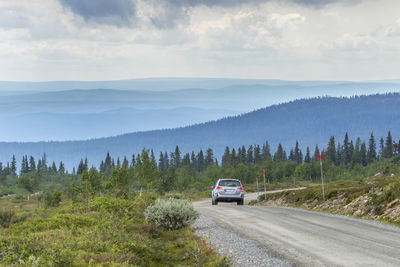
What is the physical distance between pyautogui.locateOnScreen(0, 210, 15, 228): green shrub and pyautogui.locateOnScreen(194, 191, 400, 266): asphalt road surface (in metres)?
8.91

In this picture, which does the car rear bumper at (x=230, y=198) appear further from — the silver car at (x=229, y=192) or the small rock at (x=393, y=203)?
the small rock at (x=393, y=203)

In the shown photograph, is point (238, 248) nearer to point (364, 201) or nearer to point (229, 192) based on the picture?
point (364, 201)

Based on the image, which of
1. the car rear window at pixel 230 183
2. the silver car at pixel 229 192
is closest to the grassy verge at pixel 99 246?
the silver car at pixel 229 192

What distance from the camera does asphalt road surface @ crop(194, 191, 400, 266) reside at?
41.2ft

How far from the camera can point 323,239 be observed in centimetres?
1606

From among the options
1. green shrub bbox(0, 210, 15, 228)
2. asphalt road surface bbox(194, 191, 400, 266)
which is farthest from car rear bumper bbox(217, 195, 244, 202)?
green shrub bbox(0, 210, 15, 228)

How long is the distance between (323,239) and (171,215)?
6.64 meters

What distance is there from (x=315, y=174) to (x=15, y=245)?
13904 centimetres

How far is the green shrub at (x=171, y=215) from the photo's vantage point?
803 inches

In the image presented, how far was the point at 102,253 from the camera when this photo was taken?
12547mm

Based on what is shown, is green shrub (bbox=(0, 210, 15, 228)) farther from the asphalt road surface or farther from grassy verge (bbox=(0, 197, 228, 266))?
the asphalt road surface

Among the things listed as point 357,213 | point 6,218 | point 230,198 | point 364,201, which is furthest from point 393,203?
point 6,218

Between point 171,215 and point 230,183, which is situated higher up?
point 230,183

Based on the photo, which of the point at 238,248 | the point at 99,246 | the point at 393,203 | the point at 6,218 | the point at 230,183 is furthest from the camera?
the point at 230,183
